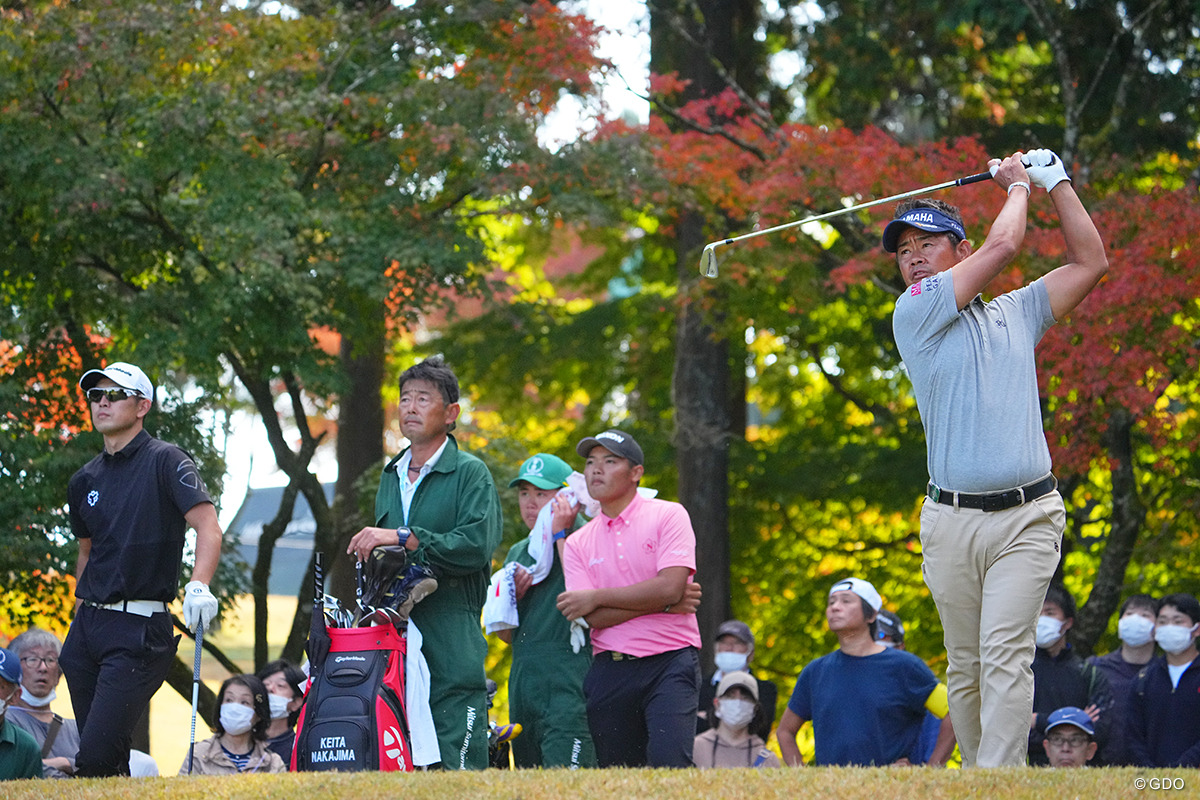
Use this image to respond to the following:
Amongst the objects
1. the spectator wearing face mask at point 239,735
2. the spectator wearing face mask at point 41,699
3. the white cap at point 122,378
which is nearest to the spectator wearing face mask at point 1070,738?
the spectator wearing face mask at point 239,735

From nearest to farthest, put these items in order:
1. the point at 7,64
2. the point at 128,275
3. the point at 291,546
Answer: the point at 7,64 < the point at 128,275 < the point at 291,546

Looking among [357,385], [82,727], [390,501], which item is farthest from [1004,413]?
[357,385]

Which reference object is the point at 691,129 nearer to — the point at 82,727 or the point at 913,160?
the point at 913,160

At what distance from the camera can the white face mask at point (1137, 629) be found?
28.0 feet

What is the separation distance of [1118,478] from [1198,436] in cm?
71

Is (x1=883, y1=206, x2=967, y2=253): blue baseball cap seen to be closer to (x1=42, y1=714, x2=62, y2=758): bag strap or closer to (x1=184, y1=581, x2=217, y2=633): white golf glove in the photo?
(x1=184, y1=581, x2=217, y2=633): white golf glove

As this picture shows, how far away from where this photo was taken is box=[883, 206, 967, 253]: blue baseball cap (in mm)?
4984

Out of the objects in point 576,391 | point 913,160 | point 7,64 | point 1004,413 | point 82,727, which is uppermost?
point 7,64

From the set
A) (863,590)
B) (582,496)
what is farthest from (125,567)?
(863,590)

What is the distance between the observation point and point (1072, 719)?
25.3ft

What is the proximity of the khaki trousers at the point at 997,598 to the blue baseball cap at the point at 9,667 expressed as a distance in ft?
17.8

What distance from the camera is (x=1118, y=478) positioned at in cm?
1148

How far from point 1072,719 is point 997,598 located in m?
3.48

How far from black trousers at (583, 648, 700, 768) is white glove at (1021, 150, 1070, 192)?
2.71 m
